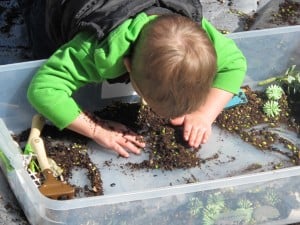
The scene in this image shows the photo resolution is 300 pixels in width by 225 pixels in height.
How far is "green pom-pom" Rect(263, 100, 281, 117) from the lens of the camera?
1654 millimetres

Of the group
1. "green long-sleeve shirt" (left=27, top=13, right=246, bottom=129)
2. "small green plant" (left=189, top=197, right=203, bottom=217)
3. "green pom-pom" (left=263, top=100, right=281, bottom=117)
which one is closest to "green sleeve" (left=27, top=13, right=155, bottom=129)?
"green long-sleeve shirt" (left=27, top=13, right=246, bottom=129)

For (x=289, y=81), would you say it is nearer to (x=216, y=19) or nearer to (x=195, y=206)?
(x=216, y=19)

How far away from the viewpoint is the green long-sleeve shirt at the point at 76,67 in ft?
4.44

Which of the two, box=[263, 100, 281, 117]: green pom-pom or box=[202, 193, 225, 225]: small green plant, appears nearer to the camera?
A: box=[202, 193, 225, 225]: small green plant

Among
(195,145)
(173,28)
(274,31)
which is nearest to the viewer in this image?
(173,28)

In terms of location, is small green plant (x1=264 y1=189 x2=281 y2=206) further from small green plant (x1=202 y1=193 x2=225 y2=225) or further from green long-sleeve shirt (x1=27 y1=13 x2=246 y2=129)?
green long-sleeve shirt (x1=27 y1=13 x2=246 y2=129)

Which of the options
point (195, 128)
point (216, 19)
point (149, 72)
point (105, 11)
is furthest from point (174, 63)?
point (216, 19)

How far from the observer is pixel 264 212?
1417 millimetres

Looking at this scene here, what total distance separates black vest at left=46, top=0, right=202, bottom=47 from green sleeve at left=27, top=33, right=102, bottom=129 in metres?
0.04

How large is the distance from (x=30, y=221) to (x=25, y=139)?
0.22m

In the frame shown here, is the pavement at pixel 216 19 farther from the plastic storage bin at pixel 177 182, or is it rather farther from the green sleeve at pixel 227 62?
the green sleeve at pixel 227 62

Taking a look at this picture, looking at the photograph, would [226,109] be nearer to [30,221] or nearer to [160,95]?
[160,95]

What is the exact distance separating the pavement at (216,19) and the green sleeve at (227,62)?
0.32 metres

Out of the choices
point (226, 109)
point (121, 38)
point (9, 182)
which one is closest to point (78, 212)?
point (9, 182)
